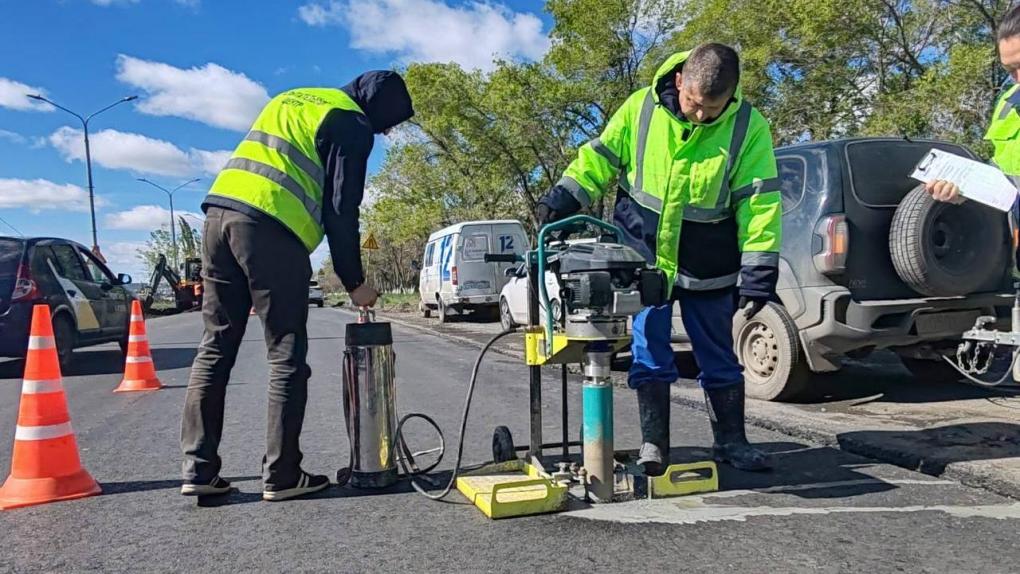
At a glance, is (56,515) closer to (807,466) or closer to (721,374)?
(721,374)

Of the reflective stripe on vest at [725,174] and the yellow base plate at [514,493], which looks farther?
the reflective stripe on vest at [725,174]

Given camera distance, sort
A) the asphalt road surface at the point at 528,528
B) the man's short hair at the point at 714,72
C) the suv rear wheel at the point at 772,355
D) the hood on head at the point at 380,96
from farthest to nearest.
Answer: the suv rear wheel at the point at 772,355 < the hood on head at the point at 380,96 < the man's short hair at the point at 714,72 < the asphalt road surface at the point at 528,528

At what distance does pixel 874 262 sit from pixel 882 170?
2.21 ft

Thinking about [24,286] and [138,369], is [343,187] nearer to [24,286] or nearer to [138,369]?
[138,369]

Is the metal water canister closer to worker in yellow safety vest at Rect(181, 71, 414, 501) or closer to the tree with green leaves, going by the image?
worker in yellow safety vest at Rect(181, 71, 414, 501)

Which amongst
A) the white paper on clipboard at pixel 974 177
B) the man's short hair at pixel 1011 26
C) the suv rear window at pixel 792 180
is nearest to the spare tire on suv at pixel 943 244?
the suv rear window at pixel 792 180

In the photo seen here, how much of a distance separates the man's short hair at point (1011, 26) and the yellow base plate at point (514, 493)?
9.68ft

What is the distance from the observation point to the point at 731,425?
3729mm

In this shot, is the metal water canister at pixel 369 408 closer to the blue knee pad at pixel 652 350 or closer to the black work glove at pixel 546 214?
the black work glove at pixel 546 214

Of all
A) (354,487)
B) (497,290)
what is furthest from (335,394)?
(497,290)

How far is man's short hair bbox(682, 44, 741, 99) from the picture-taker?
10.6 ft

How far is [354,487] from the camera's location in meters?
3.55

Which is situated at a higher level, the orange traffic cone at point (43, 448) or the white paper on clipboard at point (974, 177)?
the white paper on clipboard at point (974, 177)

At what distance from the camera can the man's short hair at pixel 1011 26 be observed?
342 cm
